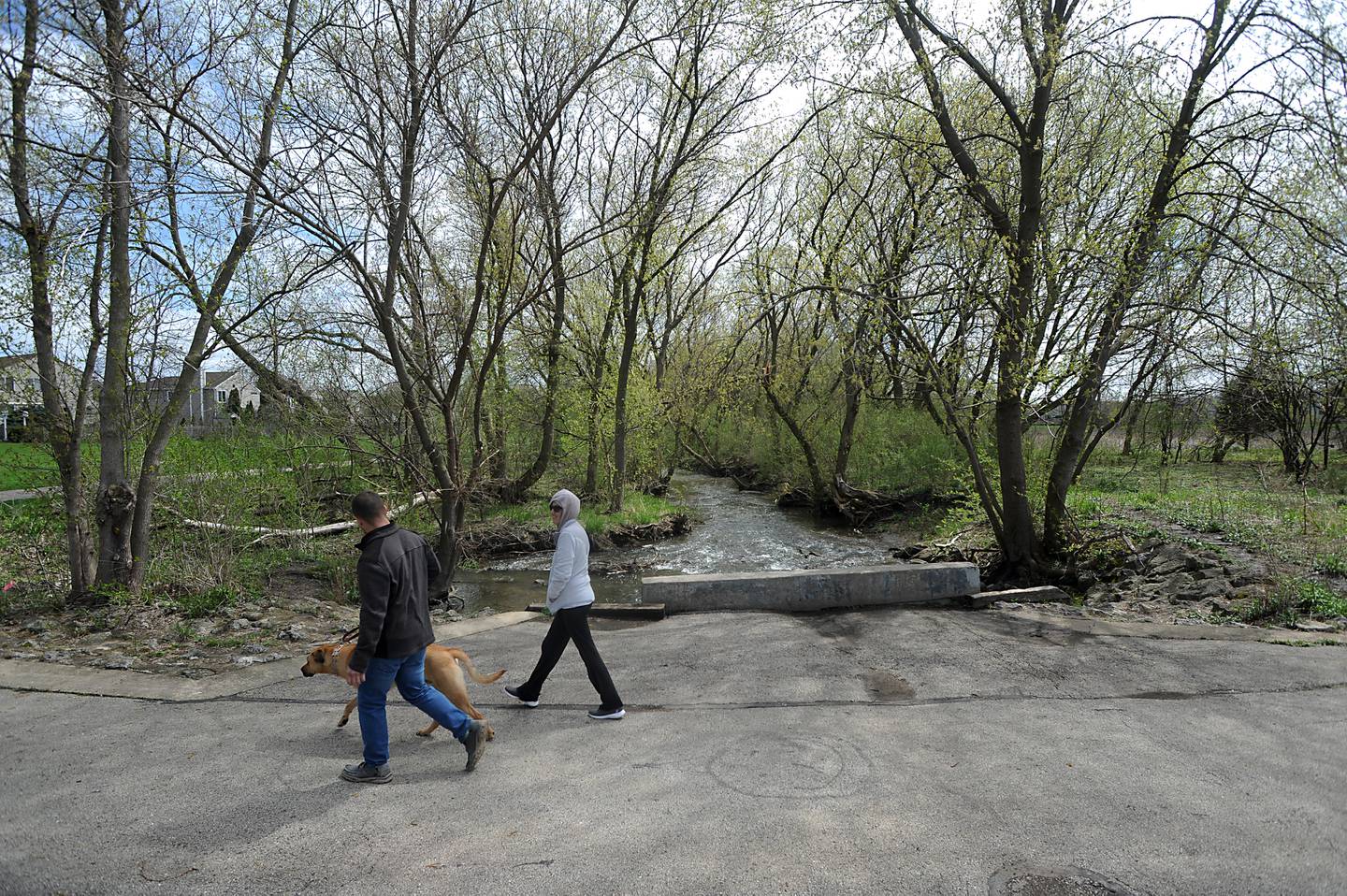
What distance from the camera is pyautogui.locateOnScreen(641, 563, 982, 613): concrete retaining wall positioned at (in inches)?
368

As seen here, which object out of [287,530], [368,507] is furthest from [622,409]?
[368,507]

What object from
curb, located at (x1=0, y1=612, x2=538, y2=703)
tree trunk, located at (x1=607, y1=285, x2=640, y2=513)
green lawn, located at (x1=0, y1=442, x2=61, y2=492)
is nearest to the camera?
curb, located at (x1=0, y1=612, x2=538, y2=703)

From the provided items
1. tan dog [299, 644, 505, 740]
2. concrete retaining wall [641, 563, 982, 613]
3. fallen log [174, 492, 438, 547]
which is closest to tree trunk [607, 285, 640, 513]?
fallen log [174, 492, 438, 547]

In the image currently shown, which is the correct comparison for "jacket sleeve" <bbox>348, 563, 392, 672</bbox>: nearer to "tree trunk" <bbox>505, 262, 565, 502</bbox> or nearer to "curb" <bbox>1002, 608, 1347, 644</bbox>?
"curb" <bbox>1002, 608, 1347, 644</bbox>

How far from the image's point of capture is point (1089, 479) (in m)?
22.2

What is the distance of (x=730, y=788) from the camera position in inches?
177

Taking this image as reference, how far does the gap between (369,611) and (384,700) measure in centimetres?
57

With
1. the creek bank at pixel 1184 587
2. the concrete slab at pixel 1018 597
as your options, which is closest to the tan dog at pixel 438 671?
the concrete slab at pixel 1018 597

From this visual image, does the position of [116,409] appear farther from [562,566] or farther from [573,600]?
[573,600]

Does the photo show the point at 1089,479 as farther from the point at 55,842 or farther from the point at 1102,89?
the point at 55,842

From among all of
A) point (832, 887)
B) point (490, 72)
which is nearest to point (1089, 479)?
point (490, 72)

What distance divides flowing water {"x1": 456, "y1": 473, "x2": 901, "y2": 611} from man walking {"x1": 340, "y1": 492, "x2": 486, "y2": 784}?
24.6 feet

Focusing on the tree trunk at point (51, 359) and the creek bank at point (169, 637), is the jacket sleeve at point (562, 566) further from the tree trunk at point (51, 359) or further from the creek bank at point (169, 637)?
the tree trunk at point (51, 359)

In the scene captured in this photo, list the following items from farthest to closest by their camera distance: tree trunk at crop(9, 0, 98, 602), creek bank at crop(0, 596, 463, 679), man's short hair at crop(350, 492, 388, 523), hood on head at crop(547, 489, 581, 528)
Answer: tree trunk at crop(9, 0, 98, 602), creek bank at crop(0, 596, 463, 679), hood on head at crop(547, 489, 581, 528), man's short hair at crop(350, 492, 388, 523)
